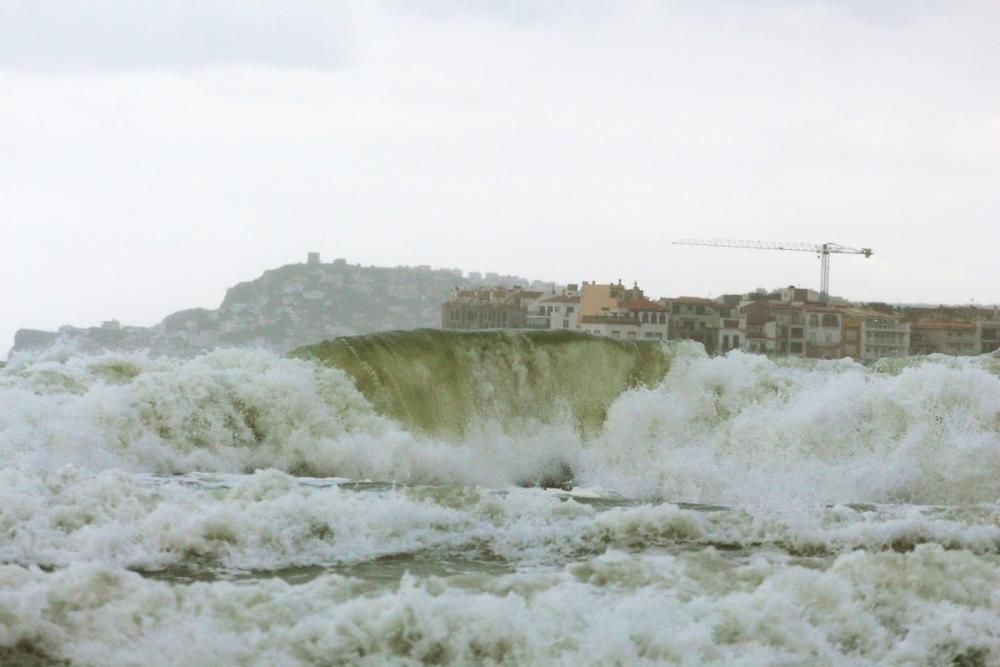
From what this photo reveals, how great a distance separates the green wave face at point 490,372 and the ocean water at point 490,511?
53mm

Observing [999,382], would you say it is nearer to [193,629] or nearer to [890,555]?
[890,555]

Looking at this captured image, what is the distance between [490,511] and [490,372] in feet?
34.7

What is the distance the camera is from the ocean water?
8.56 metres

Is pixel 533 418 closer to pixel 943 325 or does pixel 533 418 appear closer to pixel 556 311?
pixel 556 311

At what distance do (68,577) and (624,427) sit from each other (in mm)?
13065

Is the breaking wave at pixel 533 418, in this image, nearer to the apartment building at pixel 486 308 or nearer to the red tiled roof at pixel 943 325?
the apartment building at pixel 486 308

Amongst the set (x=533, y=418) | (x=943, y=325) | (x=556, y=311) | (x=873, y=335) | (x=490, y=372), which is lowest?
(x=533, y=418)

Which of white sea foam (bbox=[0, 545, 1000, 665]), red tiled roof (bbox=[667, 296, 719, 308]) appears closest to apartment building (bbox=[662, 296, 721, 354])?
red tiled roof (bbox=[667, 296, 719, 308])

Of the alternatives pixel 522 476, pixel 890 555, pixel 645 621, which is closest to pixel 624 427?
pixel 522 476

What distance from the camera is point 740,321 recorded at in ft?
225

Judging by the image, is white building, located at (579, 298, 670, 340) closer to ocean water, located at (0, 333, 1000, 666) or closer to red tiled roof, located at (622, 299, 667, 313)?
red tiled roof, located at (622, 299, 667, 313)

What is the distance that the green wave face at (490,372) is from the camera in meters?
21.6

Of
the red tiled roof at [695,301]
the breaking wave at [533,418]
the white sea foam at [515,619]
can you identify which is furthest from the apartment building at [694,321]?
the white sea foam at [515,619]

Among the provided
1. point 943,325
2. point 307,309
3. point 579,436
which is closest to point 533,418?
point 579,436
